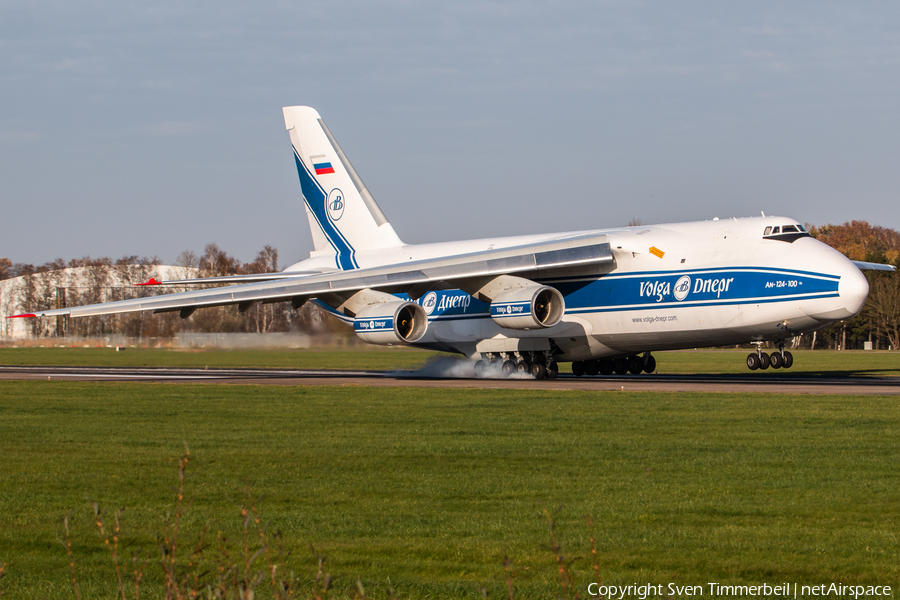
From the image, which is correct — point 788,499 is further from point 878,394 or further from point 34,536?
point 878,394

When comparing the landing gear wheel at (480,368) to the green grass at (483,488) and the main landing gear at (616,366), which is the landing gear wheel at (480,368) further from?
the green grass at (483,488)

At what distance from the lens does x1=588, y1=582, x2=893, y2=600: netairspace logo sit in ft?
16.6

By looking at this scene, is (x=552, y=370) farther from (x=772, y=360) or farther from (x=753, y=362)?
(x=772, y=360)

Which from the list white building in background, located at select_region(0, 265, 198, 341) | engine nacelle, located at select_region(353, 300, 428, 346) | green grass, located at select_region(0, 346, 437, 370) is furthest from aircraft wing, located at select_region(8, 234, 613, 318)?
white building in background, located at select_region(0, 265, 198, 341)

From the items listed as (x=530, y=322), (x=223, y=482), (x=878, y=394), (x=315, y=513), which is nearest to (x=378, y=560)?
(x=315, y=513)

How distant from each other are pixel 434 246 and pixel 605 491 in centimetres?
2098

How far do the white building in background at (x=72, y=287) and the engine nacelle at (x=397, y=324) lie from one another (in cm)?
4949

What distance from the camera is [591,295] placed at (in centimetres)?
2425

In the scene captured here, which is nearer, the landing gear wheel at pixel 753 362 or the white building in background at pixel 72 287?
the landing gear wheel at pixel 753 362

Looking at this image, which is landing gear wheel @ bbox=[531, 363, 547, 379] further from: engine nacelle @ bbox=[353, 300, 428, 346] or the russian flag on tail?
the russian flag on tail

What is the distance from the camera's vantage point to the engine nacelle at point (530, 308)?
23.1 metres

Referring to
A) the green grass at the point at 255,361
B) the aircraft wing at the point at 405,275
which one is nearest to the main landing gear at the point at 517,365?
the aircraft wing at the point at 405,275

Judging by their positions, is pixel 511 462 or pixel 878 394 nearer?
pixel 511 462

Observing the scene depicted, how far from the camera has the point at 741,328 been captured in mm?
21766
